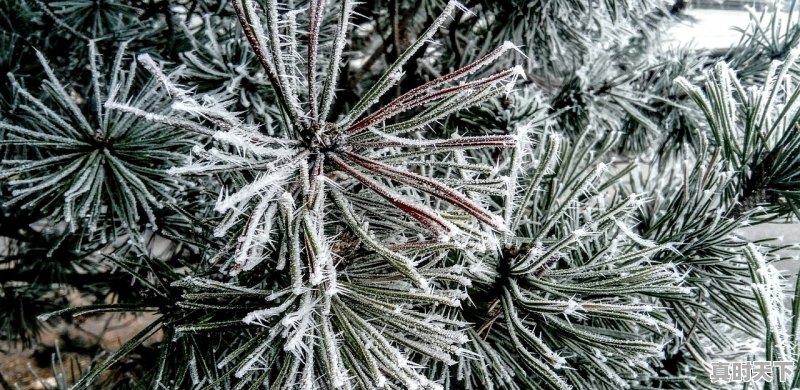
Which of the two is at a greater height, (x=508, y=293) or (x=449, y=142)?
(x=449, y=142)

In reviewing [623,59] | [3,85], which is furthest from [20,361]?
[623,59]

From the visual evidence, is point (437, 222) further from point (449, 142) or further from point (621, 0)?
point (621, 0)
